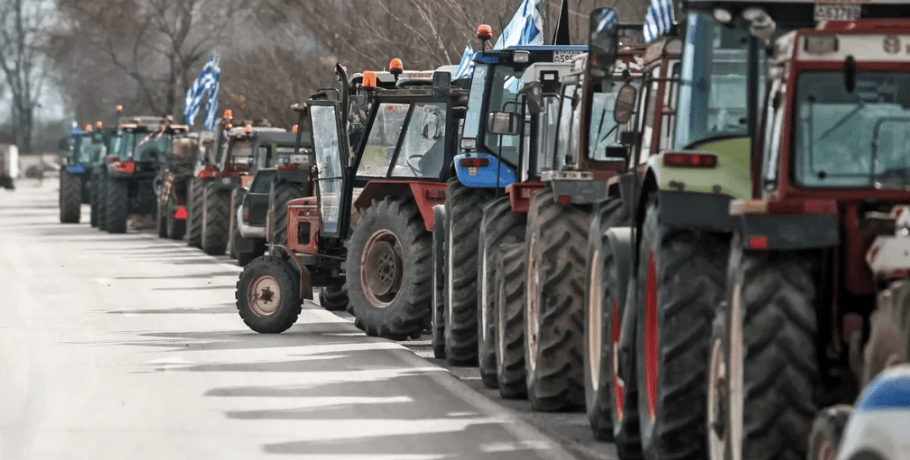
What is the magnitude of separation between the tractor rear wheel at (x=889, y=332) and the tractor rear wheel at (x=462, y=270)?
8.91m

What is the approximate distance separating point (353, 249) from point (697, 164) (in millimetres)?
10647

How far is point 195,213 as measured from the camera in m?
40.3

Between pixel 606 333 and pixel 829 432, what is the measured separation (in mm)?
4719

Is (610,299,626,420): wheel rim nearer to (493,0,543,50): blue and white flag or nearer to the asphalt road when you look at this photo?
the asphalt road

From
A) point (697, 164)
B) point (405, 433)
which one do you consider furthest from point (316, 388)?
point (697, 164)

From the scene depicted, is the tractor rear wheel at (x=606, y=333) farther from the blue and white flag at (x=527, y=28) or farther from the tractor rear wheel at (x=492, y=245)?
the blue and white flag at (x=527, y=28)

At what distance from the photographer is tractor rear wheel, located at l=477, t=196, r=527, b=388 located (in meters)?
15.4

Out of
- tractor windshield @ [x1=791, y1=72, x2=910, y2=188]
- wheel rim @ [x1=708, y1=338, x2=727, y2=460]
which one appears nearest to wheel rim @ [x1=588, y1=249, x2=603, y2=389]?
wheel rim @ [x1=708, y1=338, x2=727, y2=460]

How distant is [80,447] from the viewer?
1206cm

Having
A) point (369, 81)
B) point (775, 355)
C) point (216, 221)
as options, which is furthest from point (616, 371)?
point (216, 221)

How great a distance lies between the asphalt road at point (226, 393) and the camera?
12.1 m

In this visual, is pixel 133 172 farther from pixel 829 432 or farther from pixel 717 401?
pixel 829 432

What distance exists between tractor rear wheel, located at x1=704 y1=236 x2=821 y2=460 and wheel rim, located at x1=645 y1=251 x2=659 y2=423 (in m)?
1.75

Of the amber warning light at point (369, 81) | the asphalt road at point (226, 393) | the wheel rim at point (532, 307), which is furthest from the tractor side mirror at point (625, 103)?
the amber warning light at point (369, 81)
